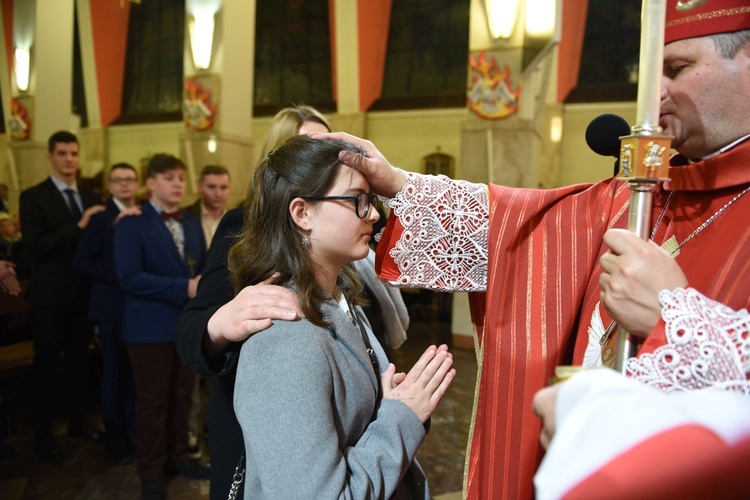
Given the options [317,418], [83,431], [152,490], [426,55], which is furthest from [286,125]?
[426,55]

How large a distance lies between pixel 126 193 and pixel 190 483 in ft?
6.17

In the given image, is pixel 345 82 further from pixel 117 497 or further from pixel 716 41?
pixel 716 41

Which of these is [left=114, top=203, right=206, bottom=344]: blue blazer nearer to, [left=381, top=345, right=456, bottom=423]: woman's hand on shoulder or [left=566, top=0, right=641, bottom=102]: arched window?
[left=381, top=345, right=456, bottom=423]: woman's hand on shoulder

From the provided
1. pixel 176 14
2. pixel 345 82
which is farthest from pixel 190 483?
pixel 176 14

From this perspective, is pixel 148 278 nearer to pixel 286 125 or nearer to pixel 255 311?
pixel 286 125

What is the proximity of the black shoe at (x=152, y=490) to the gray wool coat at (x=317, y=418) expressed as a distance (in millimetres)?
2232

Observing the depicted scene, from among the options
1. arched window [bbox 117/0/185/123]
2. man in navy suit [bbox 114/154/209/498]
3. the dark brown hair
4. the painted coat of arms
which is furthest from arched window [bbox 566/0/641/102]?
the dark brown hair

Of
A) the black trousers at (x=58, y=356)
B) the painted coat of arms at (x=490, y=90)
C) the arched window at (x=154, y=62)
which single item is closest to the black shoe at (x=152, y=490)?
the black trousers at (x=58, y=356)

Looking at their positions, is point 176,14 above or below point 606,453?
above

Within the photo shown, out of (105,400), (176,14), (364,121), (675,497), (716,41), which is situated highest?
(176,14)

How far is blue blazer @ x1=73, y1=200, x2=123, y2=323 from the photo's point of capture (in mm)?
3803

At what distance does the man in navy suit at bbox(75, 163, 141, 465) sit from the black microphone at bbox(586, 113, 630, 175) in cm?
319

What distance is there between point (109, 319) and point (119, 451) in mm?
825

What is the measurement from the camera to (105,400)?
3787mm
